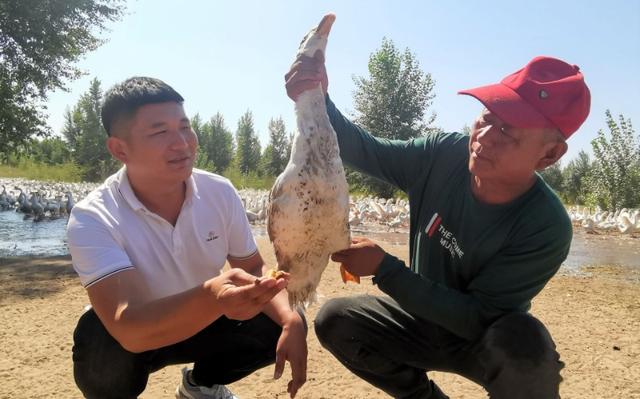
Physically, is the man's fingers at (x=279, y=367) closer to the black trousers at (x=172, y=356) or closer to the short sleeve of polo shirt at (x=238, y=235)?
the black trousers at (x=172, y=356)

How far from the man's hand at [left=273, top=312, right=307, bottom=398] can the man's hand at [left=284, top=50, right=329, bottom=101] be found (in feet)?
3.92

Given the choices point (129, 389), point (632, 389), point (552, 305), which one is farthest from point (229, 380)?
point (552, 305)

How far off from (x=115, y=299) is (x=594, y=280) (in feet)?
26.5

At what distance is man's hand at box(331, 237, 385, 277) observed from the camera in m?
2.41

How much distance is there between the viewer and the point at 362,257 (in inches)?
95.0

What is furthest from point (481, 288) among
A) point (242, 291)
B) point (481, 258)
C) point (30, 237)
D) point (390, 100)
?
point (390, 100)

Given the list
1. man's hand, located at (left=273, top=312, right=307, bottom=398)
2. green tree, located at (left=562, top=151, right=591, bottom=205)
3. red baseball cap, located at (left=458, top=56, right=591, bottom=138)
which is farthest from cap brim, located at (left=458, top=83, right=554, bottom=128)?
green tree, located at (left=562, top=151, right=591, bottom=205)

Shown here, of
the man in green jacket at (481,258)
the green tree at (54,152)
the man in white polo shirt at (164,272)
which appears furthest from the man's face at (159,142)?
the green tree at (54,152)

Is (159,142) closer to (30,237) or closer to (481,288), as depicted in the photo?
(481,288)

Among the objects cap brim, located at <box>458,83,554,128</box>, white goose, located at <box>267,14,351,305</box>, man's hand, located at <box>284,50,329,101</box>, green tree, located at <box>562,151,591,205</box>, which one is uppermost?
man's hand, located at <box>284,50,329,101</box>

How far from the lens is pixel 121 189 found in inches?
97.5

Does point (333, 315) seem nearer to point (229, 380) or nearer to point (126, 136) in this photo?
point (229, 380)

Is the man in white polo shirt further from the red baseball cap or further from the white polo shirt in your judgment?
the red baseball cap

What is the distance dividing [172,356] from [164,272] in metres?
0.53
